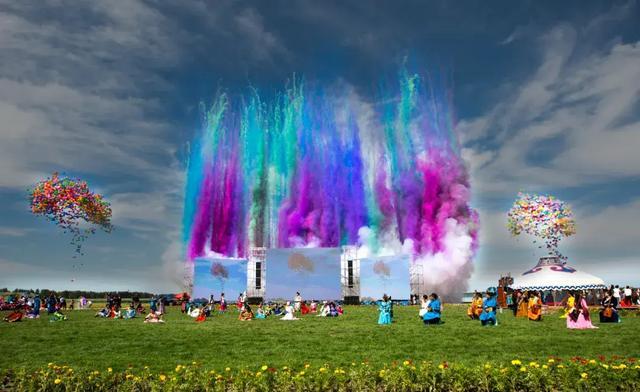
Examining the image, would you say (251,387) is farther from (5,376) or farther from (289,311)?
(289,311)

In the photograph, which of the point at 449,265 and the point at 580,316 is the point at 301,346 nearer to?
the point at 580,316

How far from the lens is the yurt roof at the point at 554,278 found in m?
44.2

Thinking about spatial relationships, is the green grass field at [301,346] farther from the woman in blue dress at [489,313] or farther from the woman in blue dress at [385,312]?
the woman in blue dress at [385,312]

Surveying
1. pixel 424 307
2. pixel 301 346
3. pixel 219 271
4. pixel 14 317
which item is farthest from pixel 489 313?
pixel 219 271

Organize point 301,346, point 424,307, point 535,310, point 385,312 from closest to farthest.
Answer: point 301,346, point 385,312, point 535,310, point 424,307

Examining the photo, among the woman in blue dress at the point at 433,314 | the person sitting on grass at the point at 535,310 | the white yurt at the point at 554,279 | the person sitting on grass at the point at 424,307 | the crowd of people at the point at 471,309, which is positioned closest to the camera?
the crowd of people at the point at 471,309

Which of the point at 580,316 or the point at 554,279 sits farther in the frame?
the point at 554,279

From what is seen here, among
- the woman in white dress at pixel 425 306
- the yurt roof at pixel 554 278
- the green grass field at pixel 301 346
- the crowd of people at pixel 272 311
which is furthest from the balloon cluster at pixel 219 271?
the green grass field at pixel 301 346

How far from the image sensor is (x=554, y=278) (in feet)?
147

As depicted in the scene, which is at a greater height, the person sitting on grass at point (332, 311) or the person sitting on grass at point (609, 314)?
the person sitting on grass at point (609, 314)

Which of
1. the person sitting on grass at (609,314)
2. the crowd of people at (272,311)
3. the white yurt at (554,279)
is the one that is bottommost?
the crowd of people at (272,311)

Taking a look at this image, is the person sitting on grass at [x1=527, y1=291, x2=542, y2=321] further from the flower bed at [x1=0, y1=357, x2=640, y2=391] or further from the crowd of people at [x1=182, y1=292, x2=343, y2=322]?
the flower bed at [x1=0, y1=357, x2=640, y2=391]

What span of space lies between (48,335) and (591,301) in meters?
45.0

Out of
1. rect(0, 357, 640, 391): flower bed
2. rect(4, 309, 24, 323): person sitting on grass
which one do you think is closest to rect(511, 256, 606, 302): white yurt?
rect(0, 357, 640, 391): flower bed
